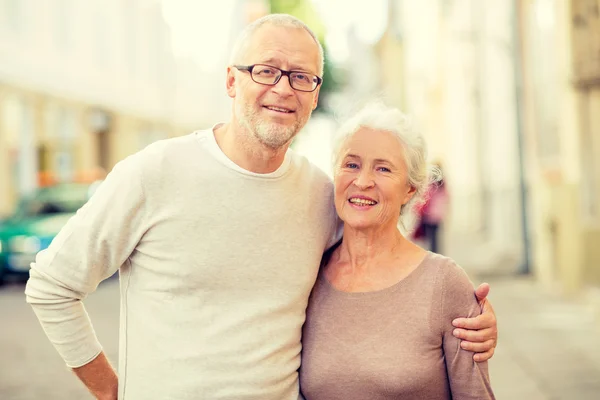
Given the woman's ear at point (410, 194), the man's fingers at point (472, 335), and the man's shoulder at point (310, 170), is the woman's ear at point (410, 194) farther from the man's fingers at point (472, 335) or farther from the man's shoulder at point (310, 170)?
the man's fingers at point (472, 335)

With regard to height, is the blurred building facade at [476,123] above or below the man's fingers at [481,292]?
above

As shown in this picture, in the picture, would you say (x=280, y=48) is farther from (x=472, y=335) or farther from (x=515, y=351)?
(x=515, y=351)

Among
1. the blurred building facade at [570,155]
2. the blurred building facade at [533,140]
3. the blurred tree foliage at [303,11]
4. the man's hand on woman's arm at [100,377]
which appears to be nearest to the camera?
the man's hand on woman's arm at [100,377]

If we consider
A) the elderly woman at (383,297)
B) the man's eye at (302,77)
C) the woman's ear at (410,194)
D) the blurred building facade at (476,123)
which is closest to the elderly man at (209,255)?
the man's eye at (302,77)

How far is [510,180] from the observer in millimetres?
16188

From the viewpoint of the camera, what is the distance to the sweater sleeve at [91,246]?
2.60 meters

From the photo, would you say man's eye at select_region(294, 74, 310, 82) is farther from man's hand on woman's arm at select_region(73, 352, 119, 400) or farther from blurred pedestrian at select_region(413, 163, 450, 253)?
blurred pedestrian at select_region(413, 163, 450, 253)

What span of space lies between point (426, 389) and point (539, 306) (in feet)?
24.8

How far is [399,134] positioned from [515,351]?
4880mm

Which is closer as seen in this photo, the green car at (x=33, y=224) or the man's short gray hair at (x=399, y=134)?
the man's short gray hair at (x=399, y=134)

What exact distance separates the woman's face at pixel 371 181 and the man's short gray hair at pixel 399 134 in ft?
0.07

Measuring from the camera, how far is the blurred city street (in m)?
6.14

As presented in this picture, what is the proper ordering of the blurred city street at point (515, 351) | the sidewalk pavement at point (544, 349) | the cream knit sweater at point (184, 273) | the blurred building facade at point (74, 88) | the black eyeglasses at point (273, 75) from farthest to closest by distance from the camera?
the blurred building facade at point (74, 88) < the blurred city street at point (515, 351) < the sidewalk pavement at point (544, 349) < the black eyeglasses at point (273, 75) < the cream knit sweater at point (184, 273)

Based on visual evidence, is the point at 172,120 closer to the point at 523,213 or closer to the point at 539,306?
the point at 523,213
